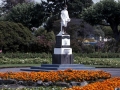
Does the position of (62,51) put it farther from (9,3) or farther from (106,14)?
(9,3)

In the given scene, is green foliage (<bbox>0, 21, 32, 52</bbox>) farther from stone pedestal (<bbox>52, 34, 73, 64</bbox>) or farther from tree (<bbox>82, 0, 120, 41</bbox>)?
stone pedestal (<bbox>52, 34, 73, 64</bbox>)

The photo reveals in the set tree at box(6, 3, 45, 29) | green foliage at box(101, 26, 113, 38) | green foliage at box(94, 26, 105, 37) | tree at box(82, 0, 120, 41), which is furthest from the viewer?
green foliage at box(101, 26, 113, 38)

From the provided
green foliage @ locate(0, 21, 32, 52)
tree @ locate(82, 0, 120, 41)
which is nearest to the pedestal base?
green foliage @ locate(0, 21, 32, 52)

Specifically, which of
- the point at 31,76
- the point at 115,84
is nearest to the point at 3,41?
the point at 31,76

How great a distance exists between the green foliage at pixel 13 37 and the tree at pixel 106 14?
1471cm

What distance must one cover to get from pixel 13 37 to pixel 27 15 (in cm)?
2415

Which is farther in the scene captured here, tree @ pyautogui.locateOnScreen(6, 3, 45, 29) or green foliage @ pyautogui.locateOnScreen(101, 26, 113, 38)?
green foliage @ pyautogui.locateOnScreen(101, 26, 113, 38)

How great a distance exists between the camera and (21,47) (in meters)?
57.4

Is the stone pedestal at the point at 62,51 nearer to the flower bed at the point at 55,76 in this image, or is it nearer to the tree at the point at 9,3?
the flower bed at the point at 55,76

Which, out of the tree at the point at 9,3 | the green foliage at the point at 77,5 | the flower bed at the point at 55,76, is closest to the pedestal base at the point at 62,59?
the flower bed at the point at 55,76

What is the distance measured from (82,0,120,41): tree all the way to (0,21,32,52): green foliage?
14.7 m

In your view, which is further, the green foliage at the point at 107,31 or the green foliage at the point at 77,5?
the green foliage at the point at 107,31

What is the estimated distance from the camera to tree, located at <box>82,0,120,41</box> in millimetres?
67188

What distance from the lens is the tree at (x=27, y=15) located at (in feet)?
261
